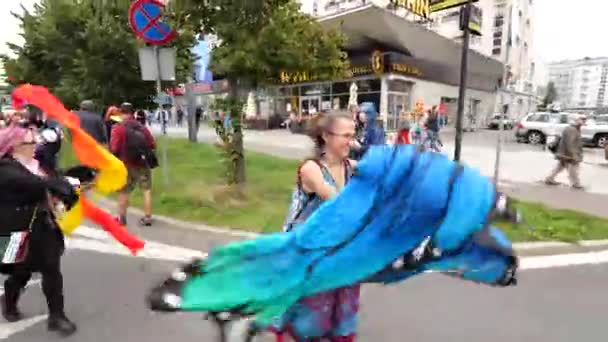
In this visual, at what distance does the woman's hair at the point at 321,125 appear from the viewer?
7.64 feet

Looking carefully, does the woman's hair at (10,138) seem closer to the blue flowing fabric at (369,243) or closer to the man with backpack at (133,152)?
the blue flowing fabric at (369,243)

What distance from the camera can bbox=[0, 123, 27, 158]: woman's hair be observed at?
301 cm

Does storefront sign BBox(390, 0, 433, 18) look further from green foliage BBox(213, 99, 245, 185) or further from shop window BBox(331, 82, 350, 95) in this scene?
green foliage BBox(213, 99, 245, 185)

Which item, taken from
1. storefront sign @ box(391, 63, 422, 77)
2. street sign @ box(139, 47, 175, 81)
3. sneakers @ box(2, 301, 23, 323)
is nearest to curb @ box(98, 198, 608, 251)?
sneakers @ box(2, 301, 23, 323)

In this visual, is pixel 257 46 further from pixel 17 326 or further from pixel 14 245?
pixel 17 326

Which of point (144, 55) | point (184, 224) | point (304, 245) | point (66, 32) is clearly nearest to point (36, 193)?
point (304, 245)

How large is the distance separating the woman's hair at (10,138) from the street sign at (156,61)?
15.7 feet

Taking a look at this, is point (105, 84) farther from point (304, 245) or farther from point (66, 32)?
point (304, 245)

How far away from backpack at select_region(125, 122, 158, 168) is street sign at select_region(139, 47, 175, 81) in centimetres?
173

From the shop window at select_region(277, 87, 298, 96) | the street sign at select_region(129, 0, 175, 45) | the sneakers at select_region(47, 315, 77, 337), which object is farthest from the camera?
the shop window at select_region(277, 87, 298, 96)

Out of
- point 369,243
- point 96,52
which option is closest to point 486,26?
point 96,52

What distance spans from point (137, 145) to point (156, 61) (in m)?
2.07

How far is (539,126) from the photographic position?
2003cm

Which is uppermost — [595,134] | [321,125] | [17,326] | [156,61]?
[156,61]
